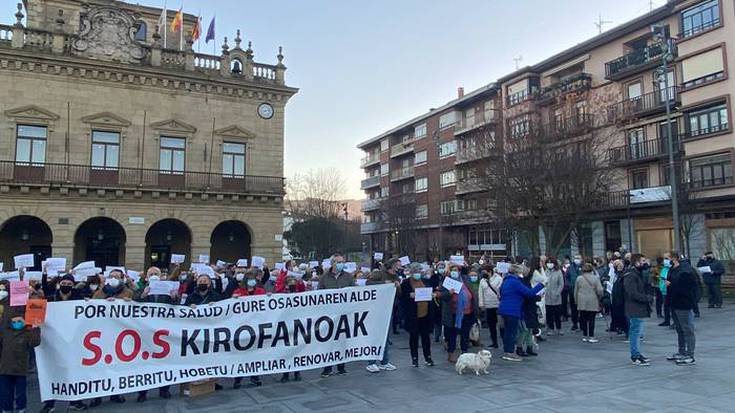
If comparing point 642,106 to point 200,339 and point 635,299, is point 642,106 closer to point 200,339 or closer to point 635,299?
point 635,299

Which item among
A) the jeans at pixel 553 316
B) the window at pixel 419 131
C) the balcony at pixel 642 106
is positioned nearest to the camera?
the jeans at pixel 553 316

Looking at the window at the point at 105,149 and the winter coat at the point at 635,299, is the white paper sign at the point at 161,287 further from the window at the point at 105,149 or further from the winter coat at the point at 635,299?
the window at the point at 105,149

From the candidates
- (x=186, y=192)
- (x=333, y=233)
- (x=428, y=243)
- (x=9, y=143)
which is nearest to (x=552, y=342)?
(x=186, y=192)

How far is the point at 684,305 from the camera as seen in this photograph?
978 cm

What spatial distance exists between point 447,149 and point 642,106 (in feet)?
82.7

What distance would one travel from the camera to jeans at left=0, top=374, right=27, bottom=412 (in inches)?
275

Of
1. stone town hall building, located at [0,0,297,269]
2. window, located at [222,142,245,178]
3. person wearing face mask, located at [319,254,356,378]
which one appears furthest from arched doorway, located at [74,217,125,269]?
person wearing face mask, located at [319,254,356,378]

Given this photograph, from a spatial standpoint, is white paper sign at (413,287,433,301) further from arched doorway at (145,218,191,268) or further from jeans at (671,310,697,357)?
arched doorway at (145,218,191,268)

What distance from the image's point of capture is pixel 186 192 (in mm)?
28797

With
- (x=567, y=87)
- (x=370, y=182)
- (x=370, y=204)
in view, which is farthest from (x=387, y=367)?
(x=370, y=182)

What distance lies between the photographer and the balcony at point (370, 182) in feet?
261

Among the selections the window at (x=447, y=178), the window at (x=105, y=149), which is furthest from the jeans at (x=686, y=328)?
the window at (x=447, y=178)

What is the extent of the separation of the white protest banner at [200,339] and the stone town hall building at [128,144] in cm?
2128

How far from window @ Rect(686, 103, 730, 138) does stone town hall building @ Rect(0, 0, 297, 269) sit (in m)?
26.9
